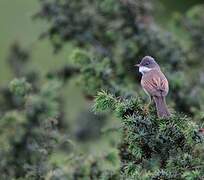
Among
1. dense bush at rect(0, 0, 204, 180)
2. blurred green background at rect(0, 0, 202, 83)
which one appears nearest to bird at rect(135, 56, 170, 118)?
dense bush at rect(0, 0, 204, 180)

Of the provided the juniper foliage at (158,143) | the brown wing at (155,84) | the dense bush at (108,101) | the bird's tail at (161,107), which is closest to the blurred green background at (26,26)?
the dense bush at (108,101)

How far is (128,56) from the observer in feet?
18.0

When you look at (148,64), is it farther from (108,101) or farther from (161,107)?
(108,101)

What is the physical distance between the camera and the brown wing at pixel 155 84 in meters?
3.99

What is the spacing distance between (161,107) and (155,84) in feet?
2.06

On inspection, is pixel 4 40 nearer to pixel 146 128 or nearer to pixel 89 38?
pixel 89 38

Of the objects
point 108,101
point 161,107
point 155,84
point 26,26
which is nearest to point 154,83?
point 155,84

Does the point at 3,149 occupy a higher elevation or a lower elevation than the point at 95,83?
lower

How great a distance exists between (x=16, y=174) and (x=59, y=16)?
2.39 m

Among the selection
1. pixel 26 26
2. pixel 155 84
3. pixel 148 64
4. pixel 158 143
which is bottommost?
pixel 158 143

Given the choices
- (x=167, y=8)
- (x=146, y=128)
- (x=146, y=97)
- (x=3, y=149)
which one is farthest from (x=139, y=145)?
(x=167, y=8)

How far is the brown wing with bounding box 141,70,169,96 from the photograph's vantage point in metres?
3.99

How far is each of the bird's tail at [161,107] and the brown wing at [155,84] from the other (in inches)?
4.0

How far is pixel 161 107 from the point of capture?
344 cm
